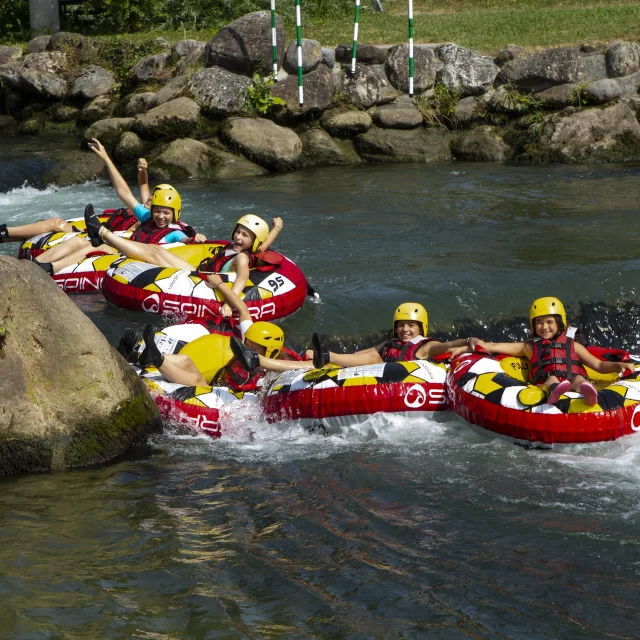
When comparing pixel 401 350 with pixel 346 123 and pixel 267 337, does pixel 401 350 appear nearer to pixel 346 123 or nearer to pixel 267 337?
pixel 267 337

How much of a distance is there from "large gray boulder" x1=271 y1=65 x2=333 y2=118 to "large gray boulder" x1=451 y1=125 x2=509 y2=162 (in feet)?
8.81

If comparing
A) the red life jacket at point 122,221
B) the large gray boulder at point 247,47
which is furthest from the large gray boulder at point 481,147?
the red life jacket at point 122,221

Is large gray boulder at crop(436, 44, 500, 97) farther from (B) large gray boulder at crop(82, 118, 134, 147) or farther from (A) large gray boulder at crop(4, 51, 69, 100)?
(A) large gray boulder at crop(4, 51, 69, 100)

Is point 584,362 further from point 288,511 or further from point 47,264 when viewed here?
point 47,264

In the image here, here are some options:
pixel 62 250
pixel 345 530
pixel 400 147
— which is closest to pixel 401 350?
pixel 345 530

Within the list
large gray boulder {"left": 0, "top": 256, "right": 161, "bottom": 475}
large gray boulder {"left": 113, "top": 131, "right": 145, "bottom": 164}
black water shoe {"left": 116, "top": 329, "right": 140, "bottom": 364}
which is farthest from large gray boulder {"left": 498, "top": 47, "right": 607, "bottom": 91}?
large gray boulder {"left": 0, "top": 256, "right": 161, "bottom": 475}

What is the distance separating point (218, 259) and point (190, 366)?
88.1 inches

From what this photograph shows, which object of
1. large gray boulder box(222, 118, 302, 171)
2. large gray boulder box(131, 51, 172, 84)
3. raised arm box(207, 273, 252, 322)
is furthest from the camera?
large gray boulder box(131, 51, 172, 84)

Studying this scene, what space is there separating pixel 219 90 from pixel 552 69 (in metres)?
6.55

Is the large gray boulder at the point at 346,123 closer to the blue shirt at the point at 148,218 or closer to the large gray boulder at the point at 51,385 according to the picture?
the blue shirt at the point at 148,218

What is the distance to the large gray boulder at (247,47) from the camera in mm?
19609

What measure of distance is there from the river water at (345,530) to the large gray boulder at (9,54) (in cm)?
1380

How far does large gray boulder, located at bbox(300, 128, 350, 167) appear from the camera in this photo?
60.7ft

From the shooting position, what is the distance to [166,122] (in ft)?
59.0
